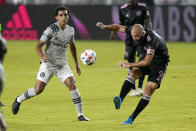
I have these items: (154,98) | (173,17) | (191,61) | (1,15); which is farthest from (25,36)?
(154,98)

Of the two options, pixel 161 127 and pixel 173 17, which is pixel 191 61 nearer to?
pixel 173 17

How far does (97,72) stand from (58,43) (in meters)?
9.37

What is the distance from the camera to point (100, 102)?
13.5m

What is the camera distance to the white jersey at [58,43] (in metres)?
11.1

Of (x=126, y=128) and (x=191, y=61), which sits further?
(x=191, y=61)

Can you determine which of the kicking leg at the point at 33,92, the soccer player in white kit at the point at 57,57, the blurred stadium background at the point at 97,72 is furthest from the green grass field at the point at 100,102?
the soccer player in white kit at the point at 57,57

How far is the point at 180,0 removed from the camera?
3288 centimetres

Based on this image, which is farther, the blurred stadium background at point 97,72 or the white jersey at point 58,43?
the white jersey at point 58,43

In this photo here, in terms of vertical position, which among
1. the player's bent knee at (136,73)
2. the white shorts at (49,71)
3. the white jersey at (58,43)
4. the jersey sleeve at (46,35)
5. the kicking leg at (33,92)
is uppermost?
the jersey sleeve at (46,35)

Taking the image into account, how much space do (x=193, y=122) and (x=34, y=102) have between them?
14.3ft

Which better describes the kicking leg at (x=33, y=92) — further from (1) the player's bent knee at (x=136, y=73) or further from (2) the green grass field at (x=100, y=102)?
(1) the player's bent knee at (x=136, y=73)

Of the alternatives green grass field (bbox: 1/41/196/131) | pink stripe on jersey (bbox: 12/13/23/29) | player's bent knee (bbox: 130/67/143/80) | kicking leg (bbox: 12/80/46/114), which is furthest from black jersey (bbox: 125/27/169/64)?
pink stripe on jersey (bbox: 12/13/23/29)

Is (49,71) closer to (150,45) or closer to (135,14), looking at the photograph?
(150,45)

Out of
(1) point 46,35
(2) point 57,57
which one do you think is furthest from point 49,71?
(1) point 46,35
